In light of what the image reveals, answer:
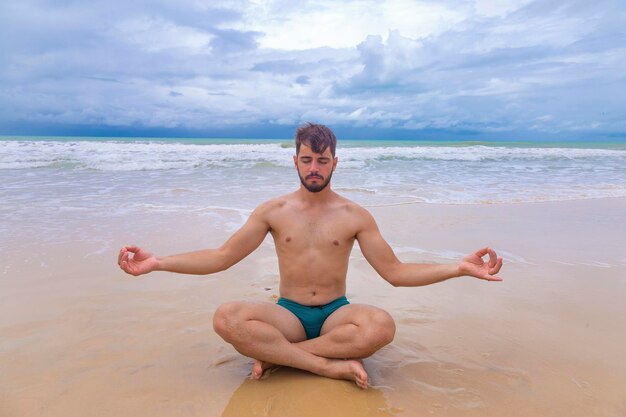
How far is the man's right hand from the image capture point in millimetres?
2809

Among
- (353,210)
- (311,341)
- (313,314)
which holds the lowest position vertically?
(311,341)

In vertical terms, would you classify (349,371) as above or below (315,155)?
below

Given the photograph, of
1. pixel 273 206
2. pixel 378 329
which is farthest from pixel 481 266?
pixel 273 206

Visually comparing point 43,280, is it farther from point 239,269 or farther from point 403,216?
point 403,216

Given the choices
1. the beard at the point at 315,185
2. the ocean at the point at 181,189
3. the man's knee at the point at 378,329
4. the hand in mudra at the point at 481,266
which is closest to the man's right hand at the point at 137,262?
the beard at the point at 315,185

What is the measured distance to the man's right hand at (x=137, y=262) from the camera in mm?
2809

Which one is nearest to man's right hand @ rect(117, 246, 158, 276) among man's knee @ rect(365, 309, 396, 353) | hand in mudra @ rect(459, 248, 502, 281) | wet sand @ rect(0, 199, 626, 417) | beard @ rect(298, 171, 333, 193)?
wet sand @ rect(0, 199, 626, 417)

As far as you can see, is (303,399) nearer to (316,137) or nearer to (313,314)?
(313,314)

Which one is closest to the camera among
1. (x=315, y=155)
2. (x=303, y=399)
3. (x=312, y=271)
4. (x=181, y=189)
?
(x=303, y=399)

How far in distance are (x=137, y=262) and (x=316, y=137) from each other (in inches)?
50.8

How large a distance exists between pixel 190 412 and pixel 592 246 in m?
5.42

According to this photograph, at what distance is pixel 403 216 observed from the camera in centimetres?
816

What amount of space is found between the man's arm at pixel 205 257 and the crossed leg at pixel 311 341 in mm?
372

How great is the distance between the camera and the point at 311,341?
2.92m
